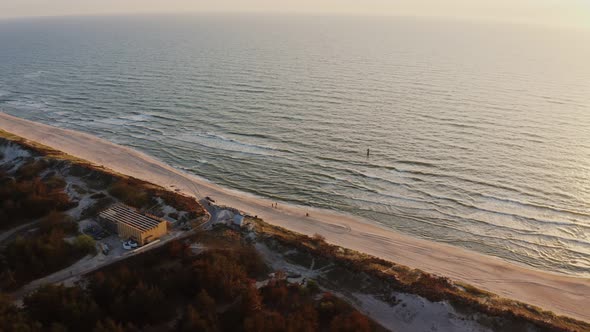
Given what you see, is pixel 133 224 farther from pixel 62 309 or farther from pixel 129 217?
pixel 62 309

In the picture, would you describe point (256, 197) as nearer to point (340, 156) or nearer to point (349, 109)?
point (340, 156)

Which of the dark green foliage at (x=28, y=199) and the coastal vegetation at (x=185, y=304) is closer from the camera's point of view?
the coastal vegetation at (x=185, y=304)

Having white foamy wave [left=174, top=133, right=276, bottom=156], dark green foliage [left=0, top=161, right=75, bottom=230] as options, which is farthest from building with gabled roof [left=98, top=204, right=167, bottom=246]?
white foamy wave [left=174, top=133, right=276, bottom=156]

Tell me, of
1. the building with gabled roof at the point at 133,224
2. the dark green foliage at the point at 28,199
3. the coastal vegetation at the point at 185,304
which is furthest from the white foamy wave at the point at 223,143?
the coastal vegetation at the point at 185,304

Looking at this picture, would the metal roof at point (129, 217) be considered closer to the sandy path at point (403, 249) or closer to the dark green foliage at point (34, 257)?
the dark green foliage at point (34, 257)

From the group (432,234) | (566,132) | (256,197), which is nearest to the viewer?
(432,234)

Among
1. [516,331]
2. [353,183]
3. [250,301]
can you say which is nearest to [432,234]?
[353,183]
